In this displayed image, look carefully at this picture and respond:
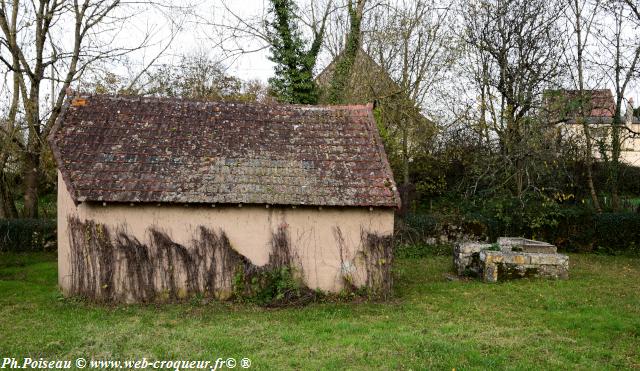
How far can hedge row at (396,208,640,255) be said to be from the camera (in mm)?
20484

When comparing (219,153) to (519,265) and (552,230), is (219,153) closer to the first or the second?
(519,265)

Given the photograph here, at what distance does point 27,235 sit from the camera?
61.7 ft

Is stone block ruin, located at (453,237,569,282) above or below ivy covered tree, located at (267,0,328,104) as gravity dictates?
below

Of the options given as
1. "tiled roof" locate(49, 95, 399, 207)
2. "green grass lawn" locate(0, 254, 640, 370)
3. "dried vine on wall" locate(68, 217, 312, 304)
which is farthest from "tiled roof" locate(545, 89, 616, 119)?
"dried vine on wall" locate(68, 217, 312, 304)

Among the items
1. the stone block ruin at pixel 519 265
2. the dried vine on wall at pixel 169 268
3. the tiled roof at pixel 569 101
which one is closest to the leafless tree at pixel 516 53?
the tiled roof at pixel 569 101

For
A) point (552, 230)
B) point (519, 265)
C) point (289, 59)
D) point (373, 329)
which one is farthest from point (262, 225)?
point (552, 230)

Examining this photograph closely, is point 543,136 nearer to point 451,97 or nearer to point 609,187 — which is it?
point 451,97

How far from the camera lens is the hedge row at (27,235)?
18672 millimetres

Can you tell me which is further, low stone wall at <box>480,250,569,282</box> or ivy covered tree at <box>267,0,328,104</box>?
ivy covered tree at <box>267,0,328,104</box>

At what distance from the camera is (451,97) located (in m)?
24.7

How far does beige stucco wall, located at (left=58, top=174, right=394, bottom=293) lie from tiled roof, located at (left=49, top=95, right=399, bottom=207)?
356 millimetres

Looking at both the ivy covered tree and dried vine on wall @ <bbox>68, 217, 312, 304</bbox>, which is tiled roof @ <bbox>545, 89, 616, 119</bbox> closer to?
the ivy covered tree

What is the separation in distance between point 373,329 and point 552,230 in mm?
14113

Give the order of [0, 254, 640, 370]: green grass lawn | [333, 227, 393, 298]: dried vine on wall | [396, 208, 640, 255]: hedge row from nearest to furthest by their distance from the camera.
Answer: [0, 254, 640, 370]: green grass lawn → [333, 227, 393, 298]: dried vine on wall → [396, 208, 640, 255]: hedge row
